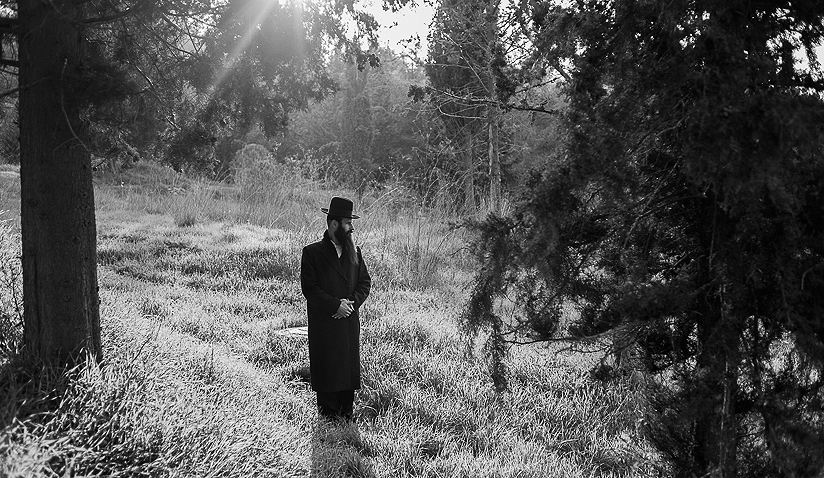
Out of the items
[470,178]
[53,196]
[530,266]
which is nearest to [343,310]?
[53,196]

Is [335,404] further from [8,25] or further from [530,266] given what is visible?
[8,25]

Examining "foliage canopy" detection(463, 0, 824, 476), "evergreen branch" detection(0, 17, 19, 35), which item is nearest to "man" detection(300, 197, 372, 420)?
"foliage canopy" detection(463, 0, 824, 476)

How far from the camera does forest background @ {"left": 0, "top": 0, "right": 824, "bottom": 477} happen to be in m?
3.11

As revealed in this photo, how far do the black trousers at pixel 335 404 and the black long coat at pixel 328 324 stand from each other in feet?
0.36

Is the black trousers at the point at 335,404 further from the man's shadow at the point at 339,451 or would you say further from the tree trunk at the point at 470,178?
the tree trunk at the point at 470,178

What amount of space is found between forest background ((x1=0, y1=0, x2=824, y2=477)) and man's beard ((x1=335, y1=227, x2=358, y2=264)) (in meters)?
1.01

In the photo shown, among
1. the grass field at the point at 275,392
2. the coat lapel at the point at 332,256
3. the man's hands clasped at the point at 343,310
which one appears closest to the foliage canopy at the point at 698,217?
the grass field at the point at 275,392

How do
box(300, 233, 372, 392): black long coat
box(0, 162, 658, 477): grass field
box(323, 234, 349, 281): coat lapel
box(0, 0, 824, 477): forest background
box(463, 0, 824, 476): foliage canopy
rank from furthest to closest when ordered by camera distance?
box(323, 234, 349, 281): coat lapel < box(300, 233, 372, 392): black long coat < box(0, 162, 658, 477): grass field < box(0, 0, 824, 477): forest background < box(463, 0, 824, 476): foliage canopy

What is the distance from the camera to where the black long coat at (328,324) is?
568 centimetres

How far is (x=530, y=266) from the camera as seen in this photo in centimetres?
346

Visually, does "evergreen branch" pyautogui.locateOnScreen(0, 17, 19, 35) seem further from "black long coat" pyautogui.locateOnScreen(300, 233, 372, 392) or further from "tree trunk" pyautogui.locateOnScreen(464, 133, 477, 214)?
"tree trunk" pyautogui.locateOnScreen(464, 133, 477, 214)

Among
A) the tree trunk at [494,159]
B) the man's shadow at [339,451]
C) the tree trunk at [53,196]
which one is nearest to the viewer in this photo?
the tree trunk at [53,196]

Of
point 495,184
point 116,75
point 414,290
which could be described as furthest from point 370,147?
point 116,75

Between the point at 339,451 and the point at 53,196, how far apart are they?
2.49 metres
